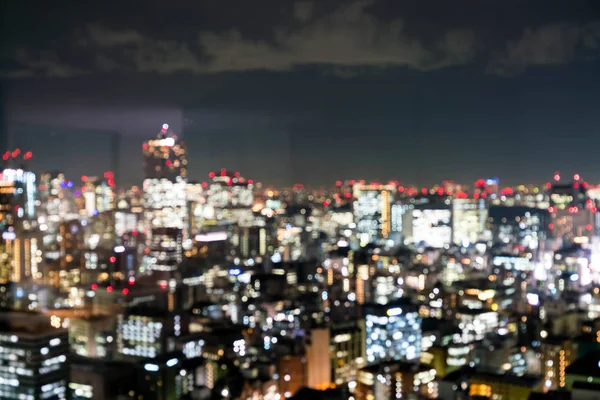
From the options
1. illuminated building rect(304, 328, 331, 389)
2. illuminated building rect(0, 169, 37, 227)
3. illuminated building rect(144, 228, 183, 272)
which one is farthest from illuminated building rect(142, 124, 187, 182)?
illuminated building rect(304, 328, 331, 389)

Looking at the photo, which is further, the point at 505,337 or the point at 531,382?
the point at 505,337

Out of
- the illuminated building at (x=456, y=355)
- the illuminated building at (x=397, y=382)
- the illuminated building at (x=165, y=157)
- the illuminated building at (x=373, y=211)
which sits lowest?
the illuminated building at (x=397, y=382)

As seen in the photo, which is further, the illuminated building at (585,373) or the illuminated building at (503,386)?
the illuminated building at (503,386)

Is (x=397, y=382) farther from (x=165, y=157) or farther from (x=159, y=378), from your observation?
(x=165, y=157)

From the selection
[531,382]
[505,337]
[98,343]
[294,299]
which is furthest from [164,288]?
[531,382]

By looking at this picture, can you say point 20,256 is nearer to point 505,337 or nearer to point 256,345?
point 256,345

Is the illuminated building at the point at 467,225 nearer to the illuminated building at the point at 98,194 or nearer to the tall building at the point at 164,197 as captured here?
the tall building at the point at 164,197

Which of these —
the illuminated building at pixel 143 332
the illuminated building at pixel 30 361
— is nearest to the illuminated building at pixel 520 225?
the illuminated building at pixel 143 332
